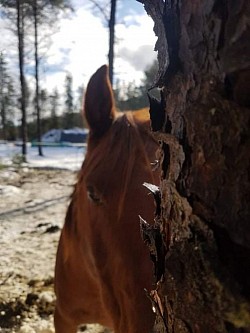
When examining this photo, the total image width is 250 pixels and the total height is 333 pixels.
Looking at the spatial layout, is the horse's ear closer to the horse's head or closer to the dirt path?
the horse's head

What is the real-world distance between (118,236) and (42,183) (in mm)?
8076

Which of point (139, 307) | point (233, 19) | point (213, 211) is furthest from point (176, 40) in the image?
point (139, 307)

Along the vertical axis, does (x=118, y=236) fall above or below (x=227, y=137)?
below

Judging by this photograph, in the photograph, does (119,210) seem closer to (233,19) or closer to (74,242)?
(74,242)

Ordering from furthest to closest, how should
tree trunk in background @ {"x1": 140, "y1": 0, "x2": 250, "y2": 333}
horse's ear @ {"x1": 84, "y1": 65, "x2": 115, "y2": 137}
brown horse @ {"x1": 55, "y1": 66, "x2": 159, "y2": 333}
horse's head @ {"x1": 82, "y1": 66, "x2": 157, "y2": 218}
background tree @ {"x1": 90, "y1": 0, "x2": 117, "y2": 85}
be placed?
1. background tree @ {"x1": 90, "y1": 0, "x2": 117, "y2": 85}
2. horse's ear @ {"x1": 84, "y1": 65, "x2": 115, "y2": 137}
3. horse's head @ {"x1": 82, "y1": 66, "x2": 157, "y2": 218}
4. brown horse @ {"x1": 55, "y1": 66, "x2": 159, "y2": 333}
5. tree trunk in background @ {"x1": 140, "y1": 0, "x2": 250, "y2": 333}

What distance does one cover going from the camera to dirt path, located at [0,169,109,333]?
281 centimetres

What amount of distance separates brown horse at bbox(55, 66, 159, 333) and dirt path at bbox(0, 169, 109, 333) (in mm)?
908

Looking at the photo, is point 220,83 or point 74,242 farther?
point 74,242

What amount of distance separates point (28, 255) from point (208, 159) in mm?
3874

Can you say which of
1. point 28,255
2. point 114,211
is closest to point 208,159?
point 114,211

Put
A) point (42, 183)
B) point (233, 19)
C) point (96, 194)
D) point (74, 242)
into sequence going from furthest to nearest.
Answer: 1. point (42, 183)
2. point (74, 242)
3. point (96, 194)
4. point (233, 19)

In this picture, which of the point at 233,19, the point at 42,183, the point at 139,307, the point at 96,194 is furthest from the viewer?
the point at 42,183

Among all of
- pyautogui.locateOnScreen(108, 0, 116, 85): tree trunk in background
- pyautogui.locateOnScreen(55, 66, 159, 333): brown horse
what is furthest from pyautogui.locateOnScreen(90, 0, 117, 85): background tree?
pyautogui.locateOnScreen(55, 66, 159, 333): brown horse

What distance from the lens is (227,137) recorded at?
0.46 metres
